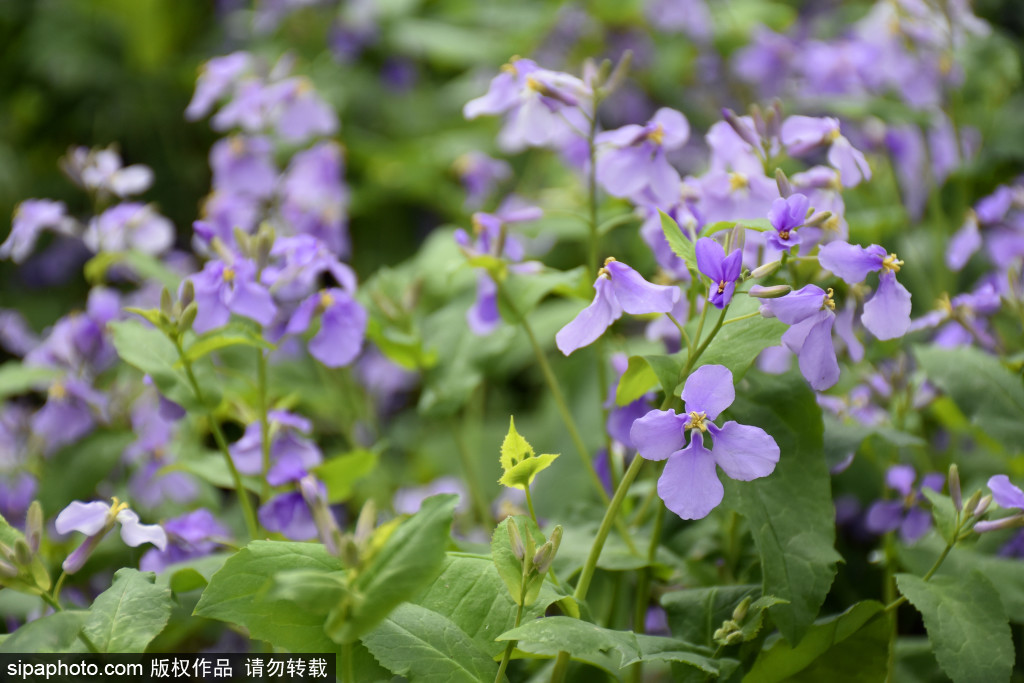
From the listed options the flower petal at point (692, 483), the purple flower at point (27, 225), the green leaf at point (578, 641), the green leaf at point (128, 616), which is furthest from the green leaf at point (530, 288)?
the purple flower at point (27, 225)

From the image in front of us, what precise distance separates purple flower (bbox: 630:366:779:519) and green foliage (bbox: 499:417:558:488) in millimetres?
114

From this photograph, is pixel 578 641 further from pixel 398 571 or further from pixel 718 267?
pixel 718 267

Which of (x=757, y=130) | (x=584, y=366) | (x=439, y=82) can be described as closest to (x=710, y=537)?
(x=757, y=130)

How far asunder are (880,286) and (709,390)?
0.24 metres

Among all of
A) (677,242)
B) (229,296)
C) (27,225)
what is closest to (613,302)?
(677,242)

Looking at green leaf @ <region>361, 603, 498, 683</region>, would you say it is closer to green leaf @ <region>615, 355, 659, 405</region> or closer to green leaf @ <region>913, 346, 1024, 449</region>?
green leaf @ <region>615, 355, 659, 405</region>

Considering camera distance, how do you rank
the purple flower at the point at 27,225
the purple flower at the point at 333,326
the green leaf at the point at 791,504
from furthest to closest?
the purple flower at the point at 27,225 < the purple flower at the point at 333,326 < the green leaf at the point at 791,504

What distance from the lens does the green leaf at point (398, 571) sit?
2.38ft

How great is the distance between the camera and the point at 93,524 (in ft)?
3.22

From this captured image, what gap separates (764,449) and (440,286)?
3.83ft

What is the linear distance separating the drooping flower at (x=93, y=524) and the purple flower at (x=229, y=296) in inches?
10.2

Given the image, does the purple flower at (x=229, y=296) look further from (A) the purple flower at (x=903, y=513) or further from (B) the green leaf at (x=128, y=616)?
(A) the purple flower at (x=903, y=513)

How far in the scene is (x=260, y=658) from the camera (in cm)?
110

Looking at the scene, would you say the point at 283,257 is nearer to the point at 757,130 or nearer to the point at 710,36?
the point at 757,130
